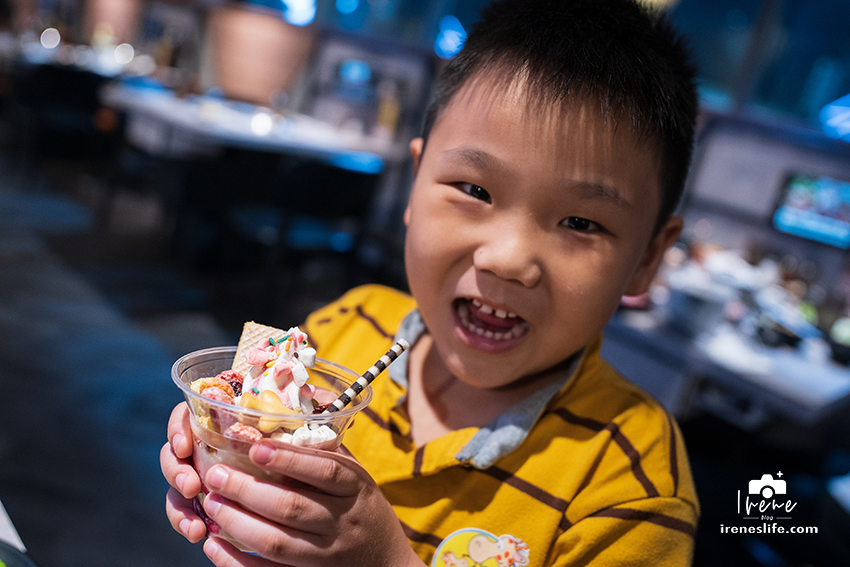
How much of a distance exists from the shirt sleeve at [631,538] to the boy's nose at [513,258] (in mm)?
336

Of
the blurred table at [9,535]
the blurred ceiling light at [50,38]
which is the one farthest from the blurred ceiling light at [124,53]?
the blurred table at [9,535]

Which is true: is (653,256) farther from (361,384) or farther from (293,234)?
(293,234)

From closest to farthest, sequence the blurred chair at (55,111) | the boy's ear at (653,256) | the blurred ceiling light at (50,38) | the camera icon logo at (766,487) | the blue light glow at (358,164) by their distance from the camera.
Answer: the boy's ear at (653,256)
the camera icon logo at (766,487)
the blue light glow at (358,164)
the blurred chair at (55,111)
the blurred ceiling light at (50,38)

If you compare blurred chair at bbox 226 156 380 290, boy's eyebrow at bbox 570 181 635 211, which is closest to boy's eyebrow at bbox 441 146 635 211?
boy's eyebrow at bbox 570 181 635 211

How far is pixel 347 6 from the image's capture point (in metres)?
5.85

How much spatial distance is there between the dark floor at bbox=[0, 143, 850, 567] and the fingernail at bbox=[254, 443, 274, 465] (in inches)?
43.2

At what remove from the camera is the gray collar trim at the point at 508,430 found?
32.4 inches

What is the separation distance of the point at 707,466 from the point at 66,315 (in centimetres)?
332

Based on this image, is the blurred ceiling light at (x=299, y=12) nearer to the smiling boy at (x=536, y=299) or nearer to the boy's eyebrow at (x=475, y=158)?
the smiling boy at (x=536, y=299)

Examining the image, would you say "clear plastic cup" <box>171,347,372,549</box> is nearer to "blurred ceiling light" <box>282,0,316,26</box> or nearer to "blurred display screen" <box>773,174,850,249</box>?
"blurred display screen" <box>773,174,850,249</box>

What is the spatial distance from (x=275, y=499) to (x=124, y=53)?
7910 millimetres

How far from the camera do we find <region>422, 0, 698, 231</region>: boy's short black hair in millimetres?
743

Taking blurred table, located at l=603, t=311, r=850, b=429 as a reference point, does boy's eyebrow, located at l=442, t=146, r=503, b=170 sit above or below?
above

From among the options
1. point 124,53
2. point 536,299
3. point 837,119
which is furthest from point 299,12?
point 536,299
